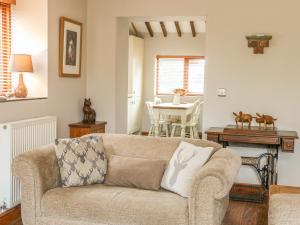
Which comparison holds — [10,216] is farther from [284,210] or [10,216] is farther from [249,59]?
[249,59]

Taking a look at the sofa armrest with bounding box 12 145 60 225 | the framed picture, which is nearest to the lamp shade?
the framed picture

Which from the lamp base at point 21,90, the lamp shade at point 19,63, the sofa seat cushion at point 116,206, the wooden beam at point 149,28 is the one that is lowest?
the sofa seat cushion at point 116,206

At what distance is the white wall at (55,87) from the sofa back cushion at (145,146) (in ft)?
3.06

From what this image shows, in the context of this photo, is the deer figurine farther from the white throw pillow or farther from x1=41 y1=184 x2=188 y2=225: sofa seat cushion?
x1=41 y1=184 x2=188 y2=225: sofa seat cushion

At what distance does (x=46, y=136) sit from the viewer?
4.12 metres

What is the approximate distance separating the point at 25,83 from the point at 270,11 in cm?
288

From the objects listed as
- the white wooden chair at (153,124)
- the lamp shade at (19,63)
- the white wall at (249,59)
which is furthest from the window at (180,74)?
the lamp shade at (19,63)

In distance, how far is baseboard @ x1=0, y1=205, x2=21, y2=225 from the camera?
3498mm

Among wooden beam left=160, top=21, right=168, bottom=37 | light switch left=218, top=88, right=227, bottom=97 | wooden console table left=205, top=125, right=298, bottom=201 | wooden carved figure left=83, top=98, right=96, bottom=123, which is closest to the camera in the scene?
wooden console table left=205, top=125, right=298, bottom=201

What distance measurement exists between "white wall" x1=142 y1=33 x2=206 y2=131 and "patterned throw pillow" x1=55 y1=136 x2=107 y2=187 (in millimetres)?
5454

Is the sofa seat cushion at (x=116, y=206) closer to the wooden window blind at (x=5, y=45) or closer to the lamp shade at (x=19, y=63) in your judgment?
the lamp shade at (x=19, y=63)

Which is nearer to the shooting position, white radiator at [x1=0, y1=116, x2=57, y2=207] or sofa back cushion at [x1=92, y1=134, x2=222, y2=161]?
sofa back cushion at [x1=92, y1=134, x2=222, y2=161]

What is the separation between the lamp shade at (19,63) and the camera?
403 cm

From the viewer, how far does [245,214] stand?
394 centimetres
